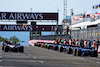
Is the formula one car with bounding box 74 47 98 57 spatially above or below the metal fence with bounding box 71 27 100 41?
below

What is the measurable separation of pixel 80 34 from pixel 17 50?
20.9m

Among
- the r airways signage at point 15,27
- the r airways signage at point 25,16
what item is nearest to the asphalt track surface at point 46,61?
the r airways signage at point 25,16

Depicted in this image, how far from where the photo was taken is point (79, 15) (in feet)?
458

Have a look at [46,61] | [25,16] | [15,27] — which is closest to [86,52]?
[46,61]

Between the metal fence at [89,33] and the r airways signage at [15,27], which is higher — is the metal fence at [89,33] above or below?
below

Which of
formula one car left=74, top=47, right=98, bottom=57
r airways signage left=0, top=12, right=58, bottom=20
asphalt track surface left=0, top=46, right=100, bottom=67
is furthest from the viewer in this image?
r airways signage left=0, top=12, right=58, bottom=20

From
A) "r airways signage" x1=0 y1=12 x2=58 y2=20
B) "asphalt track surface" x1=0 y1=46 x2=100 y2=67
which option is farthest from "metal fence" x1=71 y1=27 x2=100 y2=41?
"r airways signage" x1=0 y1=12 x2=58 y2=20

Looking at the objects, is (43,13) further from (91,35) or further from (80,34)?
(91,35)

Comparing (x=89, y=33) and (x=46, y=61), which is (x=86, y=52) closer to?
(x=46, y=61)

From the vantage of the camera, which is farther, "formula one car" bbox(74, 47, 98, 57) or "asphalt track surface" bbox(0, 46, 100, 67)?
"formula one car" bbox(74, 47, 98, 57)

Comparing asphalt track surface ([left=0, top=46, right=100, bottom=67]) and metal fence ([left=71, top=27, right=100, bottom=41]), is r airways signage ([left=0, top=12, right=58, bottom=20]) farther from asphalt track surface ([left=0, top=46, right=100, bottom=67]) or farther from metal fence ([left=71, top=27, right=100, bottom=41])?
asphalt track surface ([left=0, top=46, right=100, bottom=67])

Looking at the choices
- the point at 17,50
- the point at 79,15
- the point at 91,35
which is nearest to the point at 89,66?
the point at 17,50

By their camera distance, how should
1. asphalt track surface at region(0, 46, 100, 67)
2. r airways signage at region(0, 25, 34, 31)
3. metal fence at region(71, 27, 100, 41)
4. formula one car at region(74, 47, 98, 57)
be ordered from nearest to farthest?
1. asphalt track surface at region(0, 46, 100, 67)
2. formula one car at region(74, 47, 98, 57)
3. metal fence at region(71, 27, 100, 41)
4. r airways signage at region(0, 25, 34, 31)

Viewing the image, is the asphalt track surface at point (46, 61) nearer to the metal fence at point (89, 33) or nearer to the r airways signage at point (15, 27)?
the metal fence at point (89, 33)
